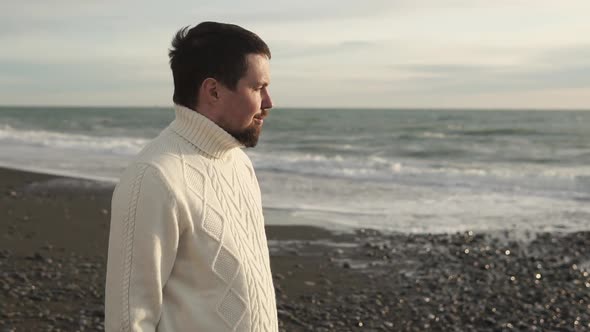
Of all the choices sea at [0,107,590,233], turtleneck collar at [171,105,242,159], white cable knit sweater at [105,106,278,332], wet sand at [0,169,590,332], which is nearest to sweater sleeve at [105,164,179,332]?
white cable knit sweater at [105,106,278,332]

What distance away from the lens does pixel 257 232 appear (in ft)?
8.14

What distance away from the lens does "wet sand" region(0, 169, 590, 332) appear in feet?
25.0

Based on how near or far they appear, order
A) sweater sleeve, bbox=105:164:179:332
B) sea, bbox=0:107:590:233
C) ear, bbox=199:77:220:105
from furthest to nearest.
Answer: sea, bbox=0:107:590:233 < ear, bbox=199:77:220:105 < sweater sleeve, bbox=105:164:179:332

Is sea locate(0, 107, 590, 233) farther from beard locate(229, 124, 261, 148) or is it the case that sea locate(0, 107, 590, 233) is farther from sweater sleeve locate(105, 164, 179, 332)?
sweater sleeve locate(105, 164, 179, 332)

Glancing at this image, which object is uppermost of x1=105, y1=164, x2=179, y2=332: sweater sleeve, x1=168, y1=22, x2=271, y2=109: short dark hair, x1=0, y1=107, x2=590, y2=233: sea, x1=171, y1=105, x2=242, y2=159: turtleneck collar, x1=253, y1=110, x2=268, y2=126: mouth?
x1=168, y1=22, x2=271, y2=109: short dark hair

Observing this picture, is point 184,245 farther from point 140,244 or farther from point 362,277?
point 362,277

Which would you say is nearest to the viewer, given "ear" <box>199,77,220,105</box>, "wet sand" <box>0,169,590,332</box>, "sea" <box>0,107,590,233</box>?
"ear" <box>199,77,220,105</box>

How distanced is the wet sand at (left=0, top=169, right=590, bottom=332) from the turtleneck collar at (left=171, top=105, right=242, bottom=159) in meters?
4.95

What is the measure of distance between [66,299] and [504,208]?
9945 millimetres

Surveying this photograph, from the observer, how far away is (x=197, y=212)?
2236 millimetres

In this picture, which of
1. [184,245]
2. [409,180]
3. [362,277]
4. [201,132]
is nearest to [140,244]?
[184,245]

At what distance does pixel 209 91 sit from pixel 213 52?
0.11 metres

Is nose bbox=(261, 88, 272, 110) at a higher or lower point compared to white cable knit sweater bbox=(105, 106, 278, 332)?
higher

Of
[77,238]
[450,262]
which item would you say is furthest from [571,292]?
[77,238]
